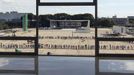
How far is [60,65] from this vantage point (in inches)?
260

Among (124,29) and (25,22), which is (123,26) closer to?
(124,29)

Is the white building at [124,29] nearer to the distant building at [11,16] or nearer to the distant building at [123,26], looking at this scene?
the distant building at [123,26]

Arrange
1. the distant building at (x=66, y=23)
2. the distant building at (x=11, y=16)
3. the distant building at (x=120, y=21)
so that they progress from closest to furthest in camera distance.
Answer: the distant building at (x=120, y=21), the distant building at (x=11, y=16), the distant building at (x=66, y=23)

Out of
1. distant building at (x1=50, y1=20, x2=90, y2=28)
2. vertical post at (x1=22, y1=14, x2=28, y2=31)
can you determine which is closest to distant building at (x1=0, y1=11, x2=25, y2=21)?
vertical post at (x1=22, y1=14, x2=28, y2=31)

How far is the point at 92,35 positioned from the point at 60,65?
138 cm

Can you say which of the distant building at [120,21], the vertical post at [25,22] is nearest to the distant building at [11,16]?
the vertical post at [25,22]

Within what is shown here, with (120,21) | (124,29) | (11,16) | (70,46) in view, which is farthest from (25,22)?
(124,29)

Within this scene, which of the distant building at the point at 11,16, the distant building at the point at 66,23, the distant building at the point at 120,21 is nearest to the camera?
the distant building at the point at 120,21

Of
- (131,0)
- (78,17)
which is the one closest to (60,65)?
(78,17)

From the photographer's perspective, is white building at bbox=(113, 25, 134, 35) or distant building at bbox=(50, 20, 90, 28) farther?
distant building at bbox=(50, 20, 90, 28)

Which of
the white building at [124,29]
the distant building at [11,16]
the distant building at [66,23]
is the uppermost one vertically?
the distant building at [11,16]

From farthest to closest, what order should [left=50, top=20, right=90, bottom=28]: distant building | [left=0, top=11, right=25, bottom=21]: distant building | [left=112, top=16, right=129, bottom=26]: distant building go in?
1. [left=50, top=20, right=90, bottom=28]: distant building
2. [left=0, top=11, right=25, bottom=21]: distant building
3. [left=112, top=16, right=129, bottom=26]: distant building

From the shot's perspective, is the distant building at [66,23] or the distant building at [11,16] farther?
the distant building at [66,23]

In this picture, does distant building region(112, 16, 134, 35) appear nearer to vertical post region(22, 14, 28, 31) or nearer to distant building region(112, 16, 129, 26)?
distant building region(112, 16, 129, 26)
